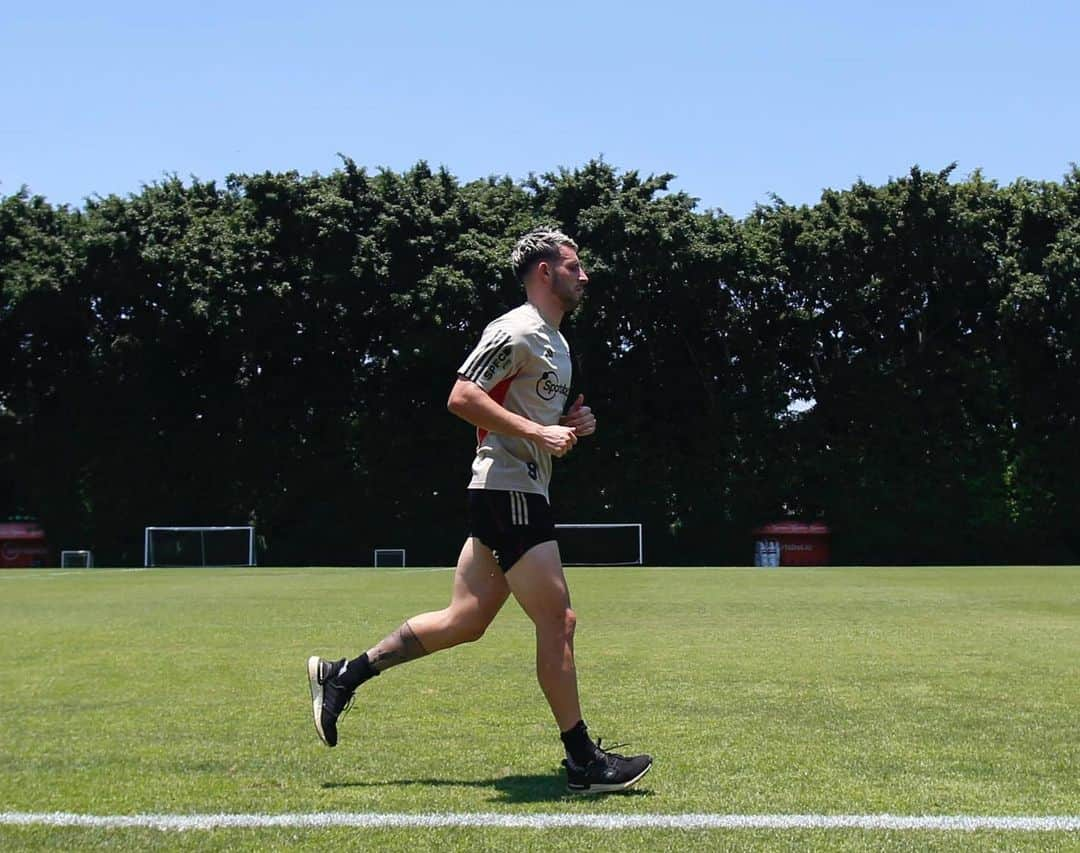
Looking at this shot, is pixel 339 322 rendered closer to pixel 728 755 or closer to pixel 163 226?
pixel 163 226

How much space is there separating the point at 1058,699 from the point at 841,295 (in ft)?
105

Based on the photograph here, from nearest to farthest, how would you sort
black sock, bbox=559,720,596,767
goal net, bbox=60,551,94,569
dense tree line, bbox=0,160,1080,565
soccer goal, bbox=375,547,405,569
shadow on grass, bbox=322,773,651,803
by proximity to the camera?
shadow on grass, bbox=322,773,651,803, black sock, bbox=559,720,596,767, dense tree line, bbox=0,160,1080,565, soccer goal, bbox=375,547,405,569, goal net, bbox=60,551,94,569

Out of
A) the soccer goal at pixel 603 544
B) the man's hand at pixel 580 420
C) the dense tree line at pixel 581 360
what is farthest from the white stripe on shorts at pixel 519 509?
the soccer goal at pixel 603 544

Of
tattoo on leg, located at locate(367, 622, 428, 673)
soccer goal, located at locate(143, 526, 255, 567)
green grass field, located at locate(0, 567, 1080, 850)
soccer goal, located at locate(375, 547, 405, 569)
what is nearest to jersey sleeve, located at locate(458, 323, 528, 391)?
tattoo on leg, located at locate(367, 622, 428, 673)

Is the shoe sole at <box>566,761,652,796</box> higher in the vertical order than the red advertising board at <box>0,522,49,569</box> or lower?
lower

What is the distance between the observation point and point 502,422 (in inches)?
194

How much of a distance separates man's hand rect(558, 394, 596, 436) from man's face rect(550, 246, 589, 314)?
0.42m

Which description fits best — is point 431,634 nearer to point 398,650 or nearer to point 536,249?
point 398,650

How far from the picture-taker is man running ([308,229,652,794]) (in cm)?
493

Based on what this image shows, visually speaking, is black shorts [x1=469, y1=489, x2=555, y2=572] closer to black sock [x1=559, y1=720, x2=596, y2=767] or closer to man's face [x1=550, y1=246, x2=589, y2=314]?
black sock [x1=559, y1=720, x2=596, y2=767]

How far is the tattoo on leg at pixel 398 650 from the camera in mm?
5375

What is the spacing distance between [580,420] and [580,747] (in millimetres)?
1302

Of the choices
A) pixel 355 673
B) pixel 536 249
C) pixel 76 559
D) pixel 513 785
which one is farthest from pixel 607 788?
pixel 76 559

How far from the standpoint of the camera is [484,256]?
36.1 m
